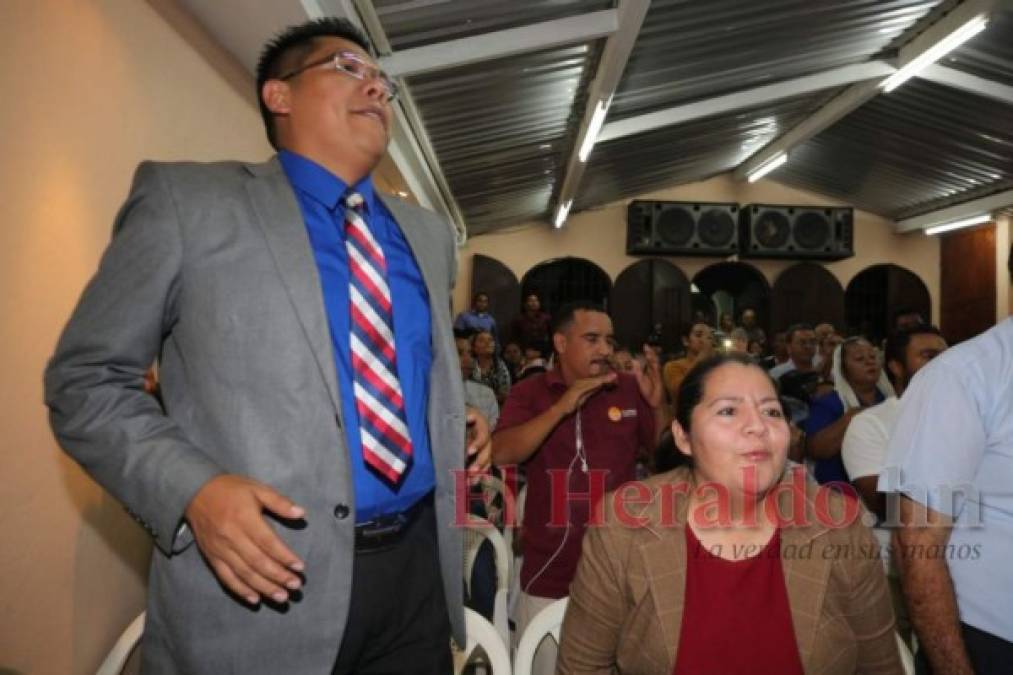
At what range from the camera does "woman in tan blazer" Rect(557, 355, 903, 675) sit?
4.95ft

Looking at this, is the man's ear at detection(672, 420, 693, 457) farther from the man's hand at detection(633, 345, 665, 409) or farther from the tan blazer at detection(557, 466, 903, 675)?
the man's hand at detection(633, 345, 665, 409)

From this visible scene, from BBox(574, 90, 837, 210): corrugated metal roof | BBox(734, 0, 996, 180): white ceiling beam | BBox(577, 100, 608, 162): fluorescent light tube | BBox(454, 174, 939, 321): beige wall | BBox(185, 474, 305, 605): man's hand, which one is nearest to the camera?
BBox(185, 474, 305, 605): man's hand

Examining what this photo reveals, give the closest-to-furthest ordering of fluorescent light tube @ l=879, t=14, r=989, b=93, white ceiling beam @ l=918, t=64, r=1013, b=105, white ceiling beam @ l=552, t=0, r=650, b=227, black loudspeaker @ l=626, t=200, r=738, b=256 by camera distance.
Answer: white ceiling beam @ l=552, t=0, r=650, b=227, fluorescent light tube @ l=879, t=14, r=989, b=93, white ceiling beam @ l=918, t=64, r=1013, b=105, black loudspeaker @ l=626, t=200, r=738, b=256

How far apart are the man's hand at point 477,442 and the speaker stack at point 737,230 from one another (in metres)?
9.29

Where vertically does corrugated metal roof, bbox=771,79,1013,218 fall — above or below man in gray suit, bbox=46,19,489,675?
above

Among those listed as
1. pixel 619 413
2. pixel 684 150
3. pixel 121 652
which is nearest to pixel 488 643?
pixel 121 652

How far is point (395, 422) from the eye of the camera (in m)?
1.14

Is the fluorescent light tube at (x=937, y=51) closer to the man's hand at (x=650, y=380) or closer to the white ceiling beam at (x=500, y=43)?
the white ceiling beam at (x=500, y=43)

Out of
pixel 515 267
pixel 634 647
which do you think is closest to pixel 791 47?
pixel 515 267

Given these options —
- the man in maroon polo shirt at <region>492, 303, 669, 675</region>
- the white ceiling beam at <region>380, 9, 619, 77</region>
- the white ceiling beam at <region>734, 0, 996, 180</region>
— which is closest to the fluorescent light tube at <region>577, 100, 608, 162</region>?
the white ceiling beam at <region>380, 9, 619, 77</region>

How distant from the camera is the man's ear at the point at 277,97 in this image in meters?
1.34

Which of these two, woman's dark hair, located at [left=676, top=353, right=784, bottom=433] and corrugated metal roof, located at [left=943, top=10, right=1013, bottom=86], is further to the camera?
corrugated metal roof, located at [left=943, top=10, right=1013, bottom=86]

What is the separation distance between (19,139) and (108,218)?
0.50m

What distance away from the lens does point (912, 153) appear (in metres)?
8.86
